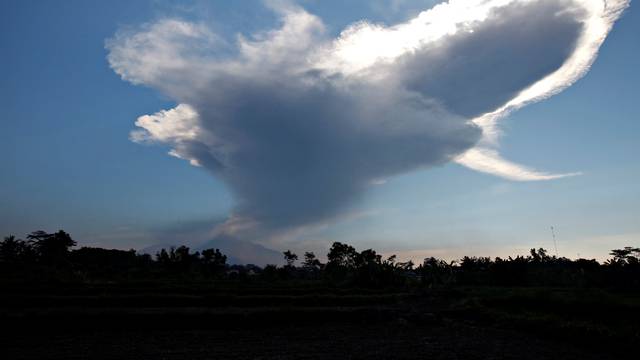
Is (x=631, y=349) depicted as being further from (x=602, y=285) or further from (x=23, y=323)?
(x=602, y=285)

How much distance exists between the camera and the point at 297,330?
2244 cm

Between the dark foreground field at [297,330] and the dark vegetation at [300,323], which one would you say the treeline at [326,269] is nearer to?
the dark vegetation at [300,323]

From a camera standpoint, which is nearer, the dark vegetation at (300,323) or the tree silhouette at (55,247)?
the dark vegetation at (300,323)

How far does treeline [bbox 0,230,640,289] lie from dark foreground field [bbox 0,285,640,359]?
74.9 ft

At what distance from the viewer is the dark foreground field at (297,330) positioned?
1545cm

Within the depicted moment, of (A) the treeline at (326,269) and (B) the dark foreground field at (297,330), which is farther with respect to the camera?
(A) the treeline at (326,269)

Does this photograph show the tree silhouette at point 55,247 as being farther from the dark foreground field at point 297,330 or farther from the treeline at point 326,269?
the dark foreground field at point 297,330

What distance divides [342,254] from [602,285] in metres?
46.0

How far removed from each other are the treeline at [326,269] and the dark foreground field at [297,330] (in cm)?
2283

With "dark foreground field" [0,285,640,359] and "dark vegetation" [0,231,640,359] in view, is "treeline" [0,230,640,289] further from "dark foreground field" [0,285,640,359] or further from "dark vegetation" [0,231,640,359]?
"dark foreground field" [0,285,640,359]

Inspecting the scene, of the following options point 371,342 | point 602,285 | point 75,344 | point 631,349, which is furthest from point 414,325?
point 602,285

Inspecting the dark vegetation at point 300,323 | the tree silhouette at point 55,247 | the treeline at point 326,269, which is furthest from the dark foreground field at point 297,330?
the tree silhouette at point 55,247

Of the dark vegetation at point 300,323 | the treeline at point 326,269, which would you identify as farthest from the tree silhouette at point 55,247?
the dark vegetation at point 300,323

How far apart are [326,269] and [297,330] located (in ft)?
211
